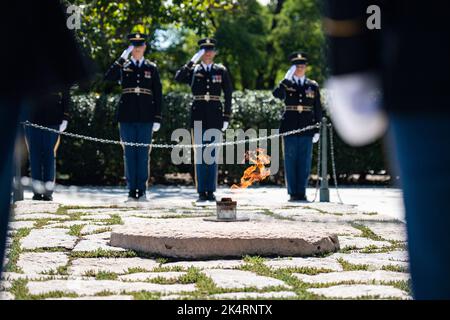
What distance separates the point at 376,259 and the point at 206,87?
18.3 ft

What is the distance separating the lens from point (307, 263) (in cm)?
488

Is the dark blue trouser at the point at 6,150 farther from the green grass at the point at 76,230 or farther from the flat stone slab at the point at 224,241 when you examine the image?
the green grass at the point at 76,230

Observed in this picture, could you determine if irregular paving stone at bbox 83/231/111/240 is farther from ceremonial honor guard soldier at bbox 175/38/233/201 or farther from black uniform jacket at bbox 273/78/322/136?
black uniform jacket at bbox 273/78/322/136

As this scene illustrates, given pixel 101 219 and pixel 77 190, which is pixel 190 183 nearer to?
pixel 77 190

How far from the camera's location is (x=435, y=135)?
1.89 meters

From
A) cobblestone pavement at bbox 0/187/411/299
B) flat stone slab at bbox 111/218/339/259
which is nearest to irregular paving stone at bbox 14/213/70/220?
cobblestone pavement at bbox 0/187/411/299

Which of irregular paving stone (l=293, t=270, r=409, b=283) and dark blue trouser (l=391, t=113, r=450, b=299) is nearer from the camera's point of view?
dark blue trouser (l=391, t=113, r=450, b=299)

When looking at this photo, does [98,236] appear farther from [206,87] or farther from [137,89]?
[206,87]

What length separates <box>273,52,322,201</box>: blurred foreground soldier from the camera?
1052 cm

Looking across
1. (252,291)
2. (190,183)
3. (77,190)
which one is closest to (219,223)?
(252,291)

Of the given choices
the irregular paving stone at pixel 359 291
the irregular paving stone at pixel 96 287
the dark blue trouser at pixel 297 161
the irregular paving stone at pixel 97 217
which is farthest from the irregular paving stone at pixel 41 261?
the dark blue trouser at pixel 297 161

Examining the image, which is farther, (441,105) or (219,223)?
(219,223)

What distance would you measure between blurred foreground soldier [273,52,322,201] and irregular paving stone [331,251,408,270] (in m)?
5.16

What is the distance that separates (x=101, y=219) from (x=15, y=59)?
5301mm
